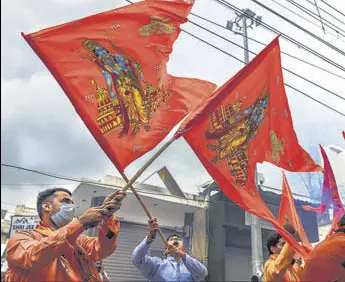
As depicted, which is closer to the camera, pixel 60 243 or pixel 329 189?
pixel 60 243

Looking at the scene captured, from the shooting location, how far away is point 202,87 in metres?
3.60

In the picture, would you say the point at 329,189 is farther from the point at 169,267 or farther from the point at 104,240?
the point at 104,240

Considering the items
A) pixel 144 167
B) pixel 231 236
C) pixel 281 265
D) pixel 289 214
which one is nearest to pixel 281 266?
pixel 281 265

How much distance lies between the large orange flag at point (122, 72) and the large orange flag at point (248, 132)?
0.29m

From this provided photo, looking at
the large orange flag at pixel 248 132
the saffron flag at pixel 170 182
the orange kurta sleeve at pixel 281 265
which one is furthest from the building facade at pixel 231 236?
the orange kurta sleeve at pixel 281 265

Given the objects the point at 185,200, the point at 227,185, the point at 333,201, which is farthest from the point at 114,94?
the point at 185,200

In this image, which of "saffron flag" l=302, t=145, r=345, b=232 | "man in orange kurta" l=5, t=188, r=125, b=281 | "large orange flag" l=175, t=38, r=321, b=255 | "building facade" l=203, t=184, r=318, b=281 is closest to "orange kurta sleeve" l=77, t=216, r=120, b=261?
"man in orange kurta" l=5, t=188, r=125, b=281

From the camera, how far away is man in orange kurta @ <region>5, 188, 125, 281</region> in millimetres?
2094

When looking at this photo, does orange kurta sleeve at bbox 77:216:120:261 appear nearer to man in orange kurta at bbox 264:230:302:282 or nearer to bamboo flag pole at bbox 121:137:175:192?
bamboo flag pole at bbox 121:137:175:192

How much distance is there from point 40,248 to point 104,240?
63 cm

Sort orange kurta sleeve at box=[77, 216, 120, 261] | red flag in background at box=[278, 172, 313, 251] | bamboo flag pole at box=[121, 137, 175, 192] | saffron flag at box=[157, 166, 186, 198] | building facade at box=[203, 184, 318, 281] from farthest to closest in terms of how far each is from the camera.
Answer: building facade at box=[203, 184, 318, 281] → saffron flag at box=[157, 166, 186, 198] → red flag in background at box=[278, 172, 313, 251] → orange kurta sleeve at box=[77, 216, 120, 261] → bamboo flag pole at box=[121, 137, 175, 192]

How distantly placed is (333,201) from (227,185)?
5.94 feet

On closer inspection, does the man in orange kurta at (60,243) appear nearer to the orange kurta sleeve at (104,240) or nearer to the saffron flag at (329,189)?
the orange kurta sleeve at (104,240)

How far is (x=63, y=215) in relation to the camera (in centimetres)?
259
